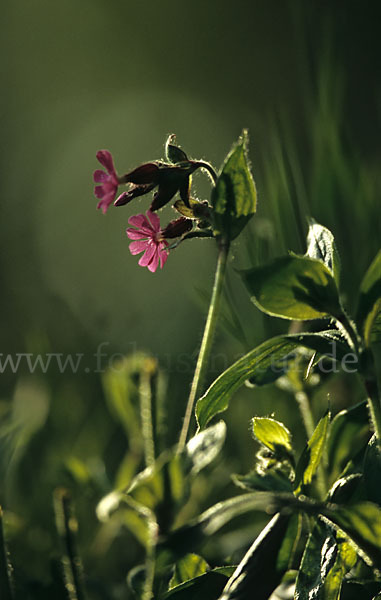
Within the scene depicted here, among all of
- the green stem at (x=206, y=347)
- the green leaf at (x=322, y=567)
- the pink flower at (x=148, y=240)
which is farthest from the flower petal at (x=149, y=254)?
the green leaf at (x=322, y=567)

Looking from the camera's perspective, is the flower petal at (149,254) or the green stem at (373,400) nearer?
the green stem at (373,400)

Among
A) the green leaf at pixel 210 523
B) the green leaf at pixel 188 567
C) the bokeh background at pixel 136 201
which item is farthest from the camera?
the bokeh background at pixel 136 201

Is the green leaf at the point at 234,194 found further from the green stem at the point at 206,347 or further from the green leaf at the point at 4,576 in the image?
the green leaf at the point at 4,576

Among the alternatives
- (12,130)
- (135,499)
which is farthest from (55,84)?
(135,499)

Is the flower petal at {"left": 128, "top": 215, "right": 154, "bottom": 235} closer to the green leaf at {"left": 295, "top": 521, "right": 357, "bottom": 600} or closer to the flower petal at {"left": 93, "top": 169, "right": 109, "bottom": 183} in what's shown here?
the flower petal at {"left": 93, "top": 169, "right": 109, "bottom": 183}

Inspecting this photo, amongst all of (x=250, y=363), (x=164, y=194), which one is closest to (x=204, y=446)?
(x=250, y=363)

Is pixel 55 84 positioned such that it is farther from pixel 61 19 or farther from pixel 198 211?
pixel 198 211

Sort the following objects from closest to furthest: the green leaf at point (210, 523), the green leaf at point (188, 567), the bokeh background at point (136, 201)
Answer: the green leaf at point (210, 523) → the green leaf at point (188, 567) → the bokeh background at point (136, 201)

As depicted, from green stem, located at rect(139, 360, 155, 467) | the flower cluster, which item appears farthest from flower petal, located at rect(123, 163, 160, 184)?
green stem, located at rect(139, 360, 155, 467)

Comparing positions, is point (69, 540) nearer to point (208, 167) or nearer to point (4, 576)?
point (4, 576)
